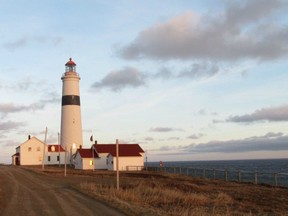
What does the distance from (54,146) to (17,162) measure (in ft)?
31.1

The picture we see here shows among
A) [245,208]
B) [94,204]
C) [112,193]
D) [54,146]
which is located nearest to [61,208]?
[94,204]

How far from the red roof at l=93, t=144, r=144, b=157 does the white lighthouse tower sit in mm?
4200

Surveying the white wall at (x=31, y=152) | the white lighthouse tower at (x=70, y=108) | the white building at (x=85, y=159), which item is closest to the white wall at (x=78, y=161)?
the white building at (x=85, y=159)

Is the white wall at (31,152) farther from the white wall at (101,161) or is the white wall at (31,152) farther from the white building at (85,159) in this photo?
the white wall at (101,161)

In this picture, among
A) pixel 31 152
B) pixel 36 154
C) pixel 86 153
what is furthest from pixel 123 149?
pixel 31 152

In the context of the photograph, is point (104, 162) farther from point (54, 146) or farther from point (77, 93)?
point (54, 146)

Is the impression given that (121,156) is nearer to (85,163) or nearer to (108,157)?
(108,157)

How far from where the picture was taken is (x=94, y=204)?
18859mm

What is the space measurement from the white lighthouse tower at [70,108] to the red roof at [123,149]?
4.20 m

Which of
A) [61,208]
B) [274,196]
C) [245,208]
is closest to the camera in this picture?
[61,208]

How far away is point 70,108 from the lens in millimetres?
71375

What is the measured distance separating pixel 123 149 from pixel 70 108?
10.8 meters

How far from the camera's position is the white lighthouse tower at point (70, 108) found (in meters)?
71.4

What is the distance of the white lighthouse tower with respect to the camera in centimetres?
7144
